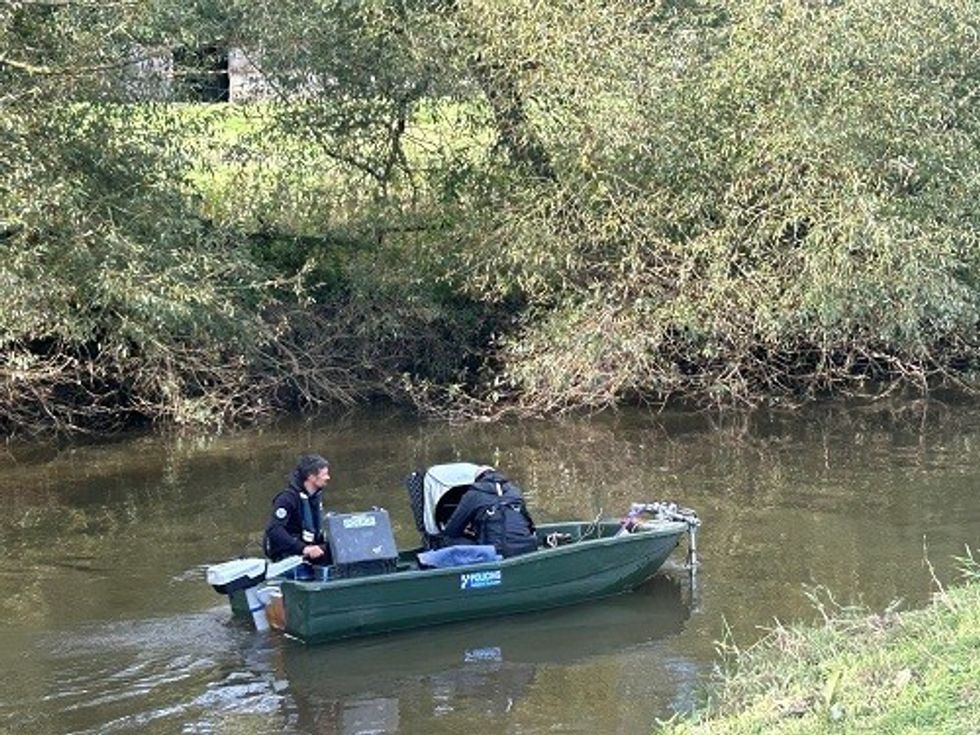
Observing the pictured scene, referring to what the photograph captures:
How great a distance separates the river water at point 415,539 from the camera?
1052 centimetres

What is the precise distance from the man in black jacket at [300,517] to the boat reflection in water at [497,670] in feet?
2.63

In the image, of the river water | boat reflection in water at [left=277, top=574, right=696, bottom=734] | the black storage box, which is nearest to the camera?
boat reflection in water at [left=277, top=574, right=696, bottom=734]

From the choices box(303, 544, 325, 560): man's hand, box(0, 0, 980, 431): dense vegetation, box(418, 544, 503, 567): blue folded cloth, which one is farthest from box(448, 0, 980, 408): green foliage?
box(303, 544, 325, 560): man's hand

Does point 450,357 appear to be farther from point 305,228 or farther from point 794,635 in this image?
point 794,635

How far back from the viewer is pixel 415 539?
14398 millimetres

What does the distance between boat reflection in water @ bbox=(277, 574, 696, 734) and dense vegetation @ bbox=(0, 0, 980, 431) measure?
610cm

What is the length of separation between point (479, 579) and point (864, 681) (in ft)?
14.7

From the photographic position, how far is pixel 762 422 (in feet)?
62.4

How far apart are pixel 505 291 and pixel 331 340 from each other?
81.9 inches

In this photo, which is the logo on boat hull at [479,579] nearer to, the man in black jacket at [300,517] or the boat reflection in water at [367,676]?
the boat reflection in water at [367,676]

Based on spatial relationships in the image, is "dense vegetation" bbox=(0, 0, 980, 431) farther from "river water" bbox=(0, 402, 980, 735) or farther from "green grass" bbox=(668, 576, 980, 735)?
"green grass" bbox=(668, 576, 980, 735)

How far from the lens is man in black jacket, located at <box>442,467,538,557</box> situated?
12242 mm

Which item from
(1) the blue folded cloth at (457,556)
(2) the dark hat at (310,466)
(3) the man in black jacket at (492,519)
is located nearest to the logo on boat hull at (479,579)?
(1) the blue folded cloth at (457,556)

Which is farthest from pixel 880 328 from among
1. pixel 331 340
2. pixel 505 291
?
pixel 331 340
